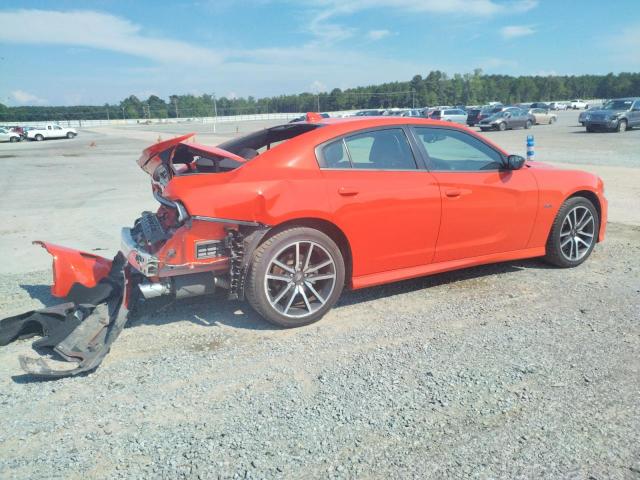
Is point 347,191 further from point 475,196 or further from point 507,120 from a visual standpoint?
point 507,120

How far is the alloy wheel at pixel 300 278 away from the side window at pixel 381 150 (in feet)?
2.80

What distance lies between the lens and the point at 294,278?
4070 millimetres

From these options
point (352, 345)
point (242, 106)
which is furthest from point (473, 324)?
point (242, 106)

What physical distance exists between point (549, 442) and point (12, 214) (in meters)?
9.86

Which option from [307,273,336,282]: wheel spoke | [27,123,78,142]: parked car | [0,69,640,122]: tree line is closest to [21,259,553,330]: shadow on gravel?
[307,273,336,282]: wheel spoke

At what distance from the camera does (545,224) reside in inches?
204

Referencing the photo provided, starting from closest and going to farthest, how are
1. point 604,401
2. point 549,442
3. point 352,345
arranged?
1. point 549,442
2. point 604,401
3. point 352,345

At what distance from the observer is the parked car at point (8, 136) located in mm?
43625

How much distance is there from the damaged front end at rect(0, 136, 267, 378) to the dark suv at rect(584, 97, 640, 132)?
29.1 meters

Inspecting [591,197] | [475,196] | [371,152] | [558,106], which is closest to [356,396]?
[371,152]

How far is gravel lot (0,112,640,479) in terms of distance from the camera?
254cm

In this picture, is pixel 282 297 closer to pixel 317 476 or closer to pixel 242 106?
pixel 317 476

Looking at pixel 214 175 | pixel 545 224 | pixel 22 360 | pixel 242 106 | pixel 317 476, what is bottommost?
pixel 317 476

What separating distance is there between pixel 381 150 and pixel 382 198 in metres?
0.49
